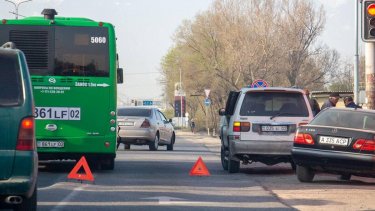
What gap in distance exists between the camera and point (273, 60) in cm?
5738

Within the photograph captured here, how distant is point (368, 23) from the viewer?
15.2 metres

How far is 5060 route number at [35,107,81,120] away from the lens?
17.8 metres

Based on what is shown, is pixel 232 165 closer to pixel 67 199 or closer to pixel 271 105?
pixel 271 105

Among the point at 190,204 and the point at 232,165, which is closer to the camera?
the point at 190,204

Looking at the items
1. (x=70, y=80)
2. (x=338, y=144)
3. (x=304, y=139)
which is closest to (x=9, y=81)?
(x=338, y=144)

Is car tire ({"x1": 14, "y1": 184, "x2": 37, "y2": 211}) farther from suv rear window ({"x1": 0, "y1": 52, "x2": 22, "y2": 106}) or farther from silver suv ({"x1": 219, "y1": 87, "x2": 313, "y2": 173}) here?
silver suv ({"x1": 219, "y1": 87, "x2": 313, "y2": 173})

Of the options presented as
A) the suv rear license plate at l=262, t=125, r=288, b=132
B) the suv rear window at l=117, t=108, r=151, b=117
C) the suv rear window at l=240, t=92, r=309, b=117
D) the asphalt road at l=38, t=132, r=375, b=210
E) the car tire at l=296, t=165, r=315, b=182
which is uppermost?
the suv rear window at l=240, t=92, r=309, b=117

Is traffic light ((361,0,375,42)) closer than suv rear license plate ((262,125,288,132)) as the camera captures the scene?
Yes

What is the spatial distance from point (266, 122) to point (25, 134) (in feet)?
30.9

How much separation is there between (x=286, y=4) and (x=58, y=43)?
39699 millimetres

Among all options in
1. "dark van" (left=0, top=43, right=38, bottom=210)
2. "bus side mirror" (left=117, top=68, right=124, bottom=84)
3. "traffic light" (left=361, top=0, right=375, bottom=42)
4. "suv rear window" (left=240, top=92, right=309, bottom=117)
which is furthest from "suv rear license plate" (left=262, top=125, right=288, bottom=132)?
"dark van" (left=0, top=43, right=38, bottom=210)

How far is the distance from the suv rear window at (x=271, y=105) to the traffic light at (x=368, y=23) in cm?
333

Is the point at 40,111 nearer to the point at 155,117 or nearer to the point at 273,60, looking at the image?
the point at 155,117

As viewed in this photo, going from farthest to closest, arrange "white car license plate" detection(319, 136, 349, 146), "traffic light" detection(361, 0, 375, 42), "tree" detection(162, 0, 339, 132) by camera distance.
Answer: "tree" detection(162, 0, 339, 132) < "white car license plate" detection(319, 136, 349, 146) < "traffic light" detection(361, 0, 375, 42)
